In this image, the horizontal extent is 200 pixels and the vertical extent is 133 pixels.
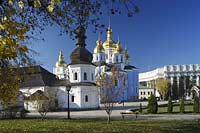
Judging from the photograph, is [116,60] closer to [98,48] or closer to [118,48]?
→ [118,48]

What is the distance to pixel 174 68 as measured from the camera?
13238 cm

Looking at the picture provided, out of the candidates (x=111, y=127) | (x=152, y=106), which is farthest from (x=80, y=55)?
(x=111, y=127)

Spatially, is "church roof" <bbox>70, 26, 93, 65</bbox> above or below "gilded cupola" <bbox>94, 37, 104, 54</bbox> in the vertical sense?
below

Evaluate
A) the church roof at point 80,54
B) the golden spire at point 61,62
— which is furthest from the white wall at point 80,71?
the golden spire at point 61,62

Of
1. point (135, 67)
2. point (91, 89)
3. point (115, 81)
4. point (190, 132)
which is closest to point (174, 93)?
point (135, 67)

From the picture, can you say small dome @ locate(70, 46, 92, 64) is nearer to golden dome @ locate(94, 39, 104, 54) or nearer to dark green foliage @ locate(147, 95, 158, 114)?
dark green foliage @ locate(147, 95, 158, 114)

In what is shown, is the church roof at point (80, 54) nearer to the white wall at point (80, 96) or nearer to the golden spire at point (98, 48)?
the white wall at point (80, 96)

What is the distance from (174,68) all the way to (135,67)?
44.1 meters

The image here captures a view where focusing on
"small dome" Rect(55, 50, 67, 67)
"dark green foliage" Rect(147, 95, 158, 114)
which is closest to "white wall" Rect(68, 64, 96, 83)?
"dark green foliage" Rect(147, 95, 158, 114)

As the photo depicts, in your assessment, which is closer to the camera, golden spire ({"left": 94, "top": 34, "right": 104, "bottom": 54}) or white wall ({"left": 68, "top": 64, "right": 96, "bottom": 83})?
white wall ({"left": 68, "top": 64, "right": 96, "bottom": 83})

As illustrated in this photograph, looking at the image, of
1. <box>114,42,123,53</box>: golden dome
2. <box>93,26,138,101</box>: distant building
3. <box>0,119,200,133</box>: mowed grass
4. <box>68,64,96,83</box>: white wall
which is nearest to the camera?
<box>0,119,200,133</box>: mowed grass

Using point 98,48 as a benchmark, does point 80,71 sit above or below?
below

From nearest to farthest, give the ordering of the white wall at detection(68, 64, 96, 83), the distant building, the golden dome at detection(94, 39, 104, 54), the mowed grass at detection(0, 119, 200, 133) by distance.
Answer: the mowed grass at detection(0, 119, 200, 133)
the white wall at detection(68, 64, 96, 83)
the distant building
the golden dome at detection(94, 39, 104, 54)

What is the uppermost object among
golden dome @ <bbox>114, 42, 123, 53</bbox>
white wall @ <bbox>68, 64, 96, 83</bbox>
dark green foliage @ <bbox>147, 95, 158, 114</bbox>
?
golden dome @ <bbox>114, 42, 123, 53</bbox>
